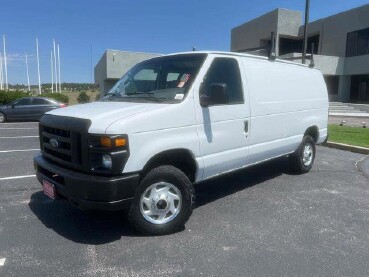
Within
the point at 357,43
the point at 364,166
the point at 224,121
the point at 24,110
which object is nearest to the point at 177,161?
the point at 224,121

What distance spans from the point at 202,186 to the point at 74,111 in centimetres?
278

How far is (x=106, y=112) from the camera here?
3.70 meters

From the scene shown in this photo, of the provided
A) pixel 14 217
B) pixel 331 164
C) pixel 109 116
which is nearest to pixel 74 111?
pixel 109 116

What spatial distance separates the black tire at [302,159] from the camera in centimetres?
648

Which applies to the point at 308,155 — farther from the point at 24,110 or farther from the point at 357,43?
the point at 357,43

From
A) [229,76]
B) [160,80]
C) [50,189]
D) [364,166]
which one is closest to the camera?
[50,189]

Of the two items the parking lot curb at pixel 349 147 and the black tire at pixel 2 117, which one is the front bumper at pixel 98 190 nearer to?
the parking lot curb at pixel 349 147

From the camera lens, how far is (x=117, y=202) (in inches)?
136

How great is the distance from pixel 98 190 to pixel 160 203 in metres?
0.82

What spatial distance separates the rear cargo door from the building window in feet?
86.3

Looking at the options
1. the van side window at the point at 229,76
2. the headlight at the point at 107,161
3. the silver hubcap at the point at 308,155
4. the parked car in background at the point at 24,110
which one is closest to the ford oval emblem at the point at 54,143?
the headlight at the point at 107,161

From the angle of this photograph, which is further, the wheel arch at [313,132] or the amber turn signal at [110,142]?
the wheel arch at [313,132]

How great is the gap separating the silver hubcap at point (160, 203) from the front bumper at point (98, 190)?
1.00ft

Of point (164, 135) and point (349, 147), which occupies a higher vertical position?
point (164, 135)
